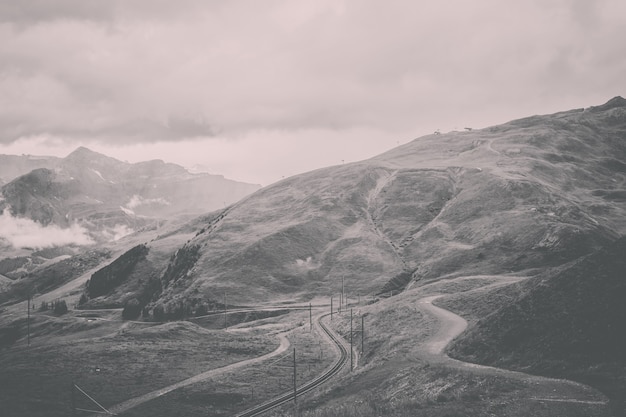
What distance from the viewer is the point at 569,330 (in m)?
57.7

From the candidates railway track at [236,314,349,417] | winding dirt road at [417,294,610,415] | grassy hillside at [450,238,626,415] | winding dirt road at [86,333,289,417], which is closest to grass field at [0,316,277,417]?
winding dirt road at [86,333,289,417]

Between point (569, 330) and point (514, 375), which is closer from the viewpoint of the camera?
point (514, 375)

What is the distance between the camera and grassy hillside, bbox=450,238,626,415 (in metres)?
50.1

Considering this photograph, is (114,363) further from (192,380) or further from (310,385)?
(310,385)

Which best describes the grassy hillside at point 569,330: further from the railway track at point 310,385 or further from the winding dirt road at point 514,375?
the railway track at point 310,385

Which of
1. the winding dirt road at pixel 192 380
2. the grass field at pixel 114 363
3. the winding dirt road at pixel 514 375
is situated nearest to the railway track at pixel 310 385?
the winding dirt road at pixel 192 380

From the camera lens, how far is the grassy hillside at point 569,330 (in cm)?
5009

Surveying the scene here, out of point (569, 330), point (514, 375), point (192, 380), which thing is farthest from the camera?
point (192, 380)

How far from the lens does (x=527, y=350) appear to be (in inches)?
2318

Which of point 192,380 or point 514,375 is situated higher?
point 514,375

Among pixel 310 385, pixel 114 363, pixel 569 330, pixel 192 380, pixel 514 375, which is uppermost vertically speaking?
pixel 569 330

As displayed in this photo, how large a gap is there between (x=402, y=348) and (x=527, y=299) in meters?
23.1

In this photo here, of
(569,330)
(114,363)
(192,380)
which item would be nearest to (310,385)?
(192,380)

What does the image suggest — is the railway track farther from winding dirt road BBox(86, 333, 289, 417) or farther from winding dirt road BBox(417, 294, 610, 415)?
winding dirt road BBox(417, 294, 610, 415)
